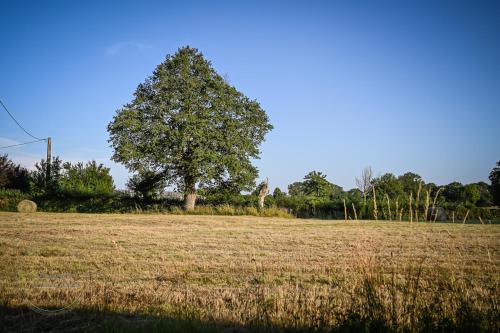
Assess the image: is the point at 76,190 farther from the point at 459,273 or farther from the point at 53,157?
the point at 459,273

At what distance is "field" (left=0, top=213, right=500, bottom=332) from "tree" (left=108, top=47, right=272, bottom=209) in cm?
1783

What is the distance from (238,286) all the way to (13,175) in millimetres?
42685

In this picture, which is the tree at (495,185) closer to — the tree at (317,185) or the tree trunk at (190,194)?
the tree at (317,185)

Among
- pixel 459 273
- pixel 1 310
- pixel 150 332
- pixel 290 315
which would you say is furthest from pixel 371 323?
pixel 1 310

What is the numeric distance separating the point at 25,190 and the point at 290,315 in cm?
4390

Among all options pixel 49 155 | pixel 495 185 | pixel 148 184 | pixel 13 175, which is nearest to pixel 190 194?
pixel 148 184

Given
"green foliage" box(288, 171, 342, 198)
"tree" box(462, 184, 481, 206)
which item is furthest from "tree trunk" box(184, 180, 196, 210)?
"tree" box(462, 184, 481, 206)

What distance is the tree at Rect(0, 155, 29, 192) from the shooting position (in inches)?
1447

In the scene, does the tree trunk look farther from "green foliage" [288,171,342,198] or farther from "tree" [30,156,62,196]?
"green foliage" [288,171,342,198]

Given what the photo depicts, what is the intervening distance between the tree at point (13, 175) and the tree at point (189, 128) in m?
16.7

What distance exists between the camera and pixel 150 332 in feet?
11.6

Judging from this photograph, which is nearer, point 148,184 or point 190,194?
point 190,194

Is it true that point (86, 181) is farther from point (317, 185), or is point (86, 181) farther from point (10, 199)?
point (317, 185)

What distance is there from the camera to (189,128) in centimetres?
2830
